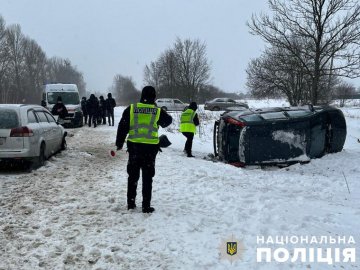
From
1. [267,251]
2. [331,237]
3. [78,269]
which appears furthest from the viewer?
[331,237]

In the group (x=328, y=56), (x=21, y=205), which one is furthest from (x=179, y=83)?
(x=21, y=205)

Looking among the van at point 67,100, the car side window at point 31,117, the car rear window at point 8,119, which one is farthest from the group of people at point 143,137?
the van at point 67,100

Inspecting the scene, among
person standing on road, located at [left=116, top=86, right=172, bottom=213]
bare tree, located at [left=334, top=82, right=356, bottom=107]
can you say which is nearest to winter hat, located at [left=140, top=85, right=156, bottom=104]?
person standing on road, located at [left=116, top=86, right=172, bottom=213]

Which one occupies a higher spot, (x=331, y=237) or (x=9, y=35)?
(x=9, y=35)

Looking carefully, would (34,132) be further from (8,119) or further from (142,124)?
(142,124)

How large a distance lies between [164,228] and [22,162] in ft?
16.2

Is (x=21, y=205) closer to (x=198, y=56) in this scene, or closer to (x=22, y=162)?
(x=22, y=162)

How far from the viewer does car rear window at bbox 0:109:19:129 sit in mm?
8328

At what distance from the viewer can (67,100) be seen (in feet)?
71.7

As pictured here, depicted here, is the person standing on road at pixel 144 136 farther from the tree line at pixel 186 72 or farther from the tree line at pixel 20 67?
the tree line at pixel 20 67

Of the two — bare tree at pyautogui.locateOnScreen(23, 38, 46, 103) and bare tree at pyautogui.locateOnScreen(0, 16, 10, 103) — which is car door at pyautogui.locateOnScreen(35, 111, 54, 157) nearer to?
bare tree at pyautogui.locateOnScreen(0, 16, 10, 103)

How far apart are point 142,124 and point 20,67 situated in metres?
74.2

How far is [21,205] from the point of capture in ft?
19.5

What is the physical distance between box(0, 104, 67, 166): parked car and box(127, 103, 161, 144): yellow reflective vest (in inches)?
152
